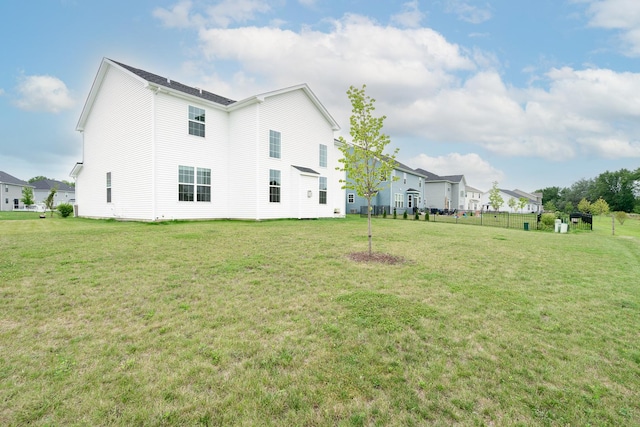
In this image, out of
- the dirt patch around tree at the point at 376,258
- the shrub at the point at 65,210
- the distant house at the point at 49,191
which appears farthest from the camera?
the distant house at the point at 49,191

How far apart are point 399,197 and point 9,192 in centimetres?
6506

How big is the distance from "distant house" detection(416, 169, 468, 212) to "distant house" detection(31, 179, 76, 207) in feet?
234

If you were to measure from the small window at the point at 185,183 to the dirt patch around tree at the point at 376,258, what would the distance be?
1157 cm

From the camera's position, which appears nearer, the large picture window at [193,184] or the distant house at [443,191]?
the large picture window at [193,184]

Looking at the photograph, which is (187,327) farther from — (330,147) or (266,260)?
(330,147)

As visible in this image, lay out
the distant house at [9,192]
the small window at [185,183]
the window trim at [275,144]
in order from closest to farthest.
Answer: the small window at [185,183]
the window trim at [275,144]
the distant house at [9,192]

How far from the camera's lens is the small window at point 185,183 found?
15477 millimetres

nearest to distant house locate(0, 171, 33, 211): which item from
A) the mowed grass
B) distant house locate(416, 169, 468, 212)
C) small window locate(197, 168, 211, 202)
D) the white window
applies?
small window locate(197, 168, 211, 202)

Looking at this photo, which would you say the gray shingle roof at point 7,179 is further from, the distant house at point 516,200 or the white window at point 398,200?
the distant house at point 516,200

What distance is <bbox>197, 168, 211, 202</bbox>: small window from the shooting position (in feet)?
53.5

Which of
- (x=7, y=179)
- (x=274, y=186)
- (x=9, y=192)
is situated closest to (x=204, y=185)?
(x=274, y=186)

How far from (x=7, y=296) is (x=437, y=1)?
19.0 meters

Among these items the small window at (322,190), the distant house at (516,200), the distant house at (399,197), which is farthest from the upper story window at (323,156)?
the distant house at (516,200)

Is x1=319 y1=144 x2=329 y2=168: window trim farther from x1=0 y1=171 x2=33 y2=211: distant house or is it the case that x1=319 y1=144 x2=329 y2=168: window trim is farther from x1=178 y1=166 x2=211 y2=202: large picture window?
x1=0 y1=171 x2=33 y2=211: distant house
